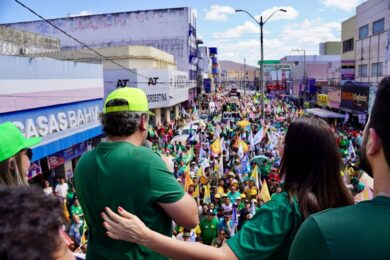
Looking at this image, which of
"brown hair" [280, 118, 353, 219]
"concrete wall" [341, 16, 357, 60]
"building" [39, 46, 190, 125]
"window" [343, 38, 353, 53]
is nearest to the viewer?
"brown hair" [280, 118, 353, 219]

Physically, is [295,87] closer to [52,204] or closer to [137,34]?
[137,34]

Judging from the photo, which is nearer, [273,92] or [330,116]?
[330,116]

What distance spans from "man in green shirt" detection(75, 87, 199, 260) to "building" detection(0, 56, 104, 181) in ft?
31.6

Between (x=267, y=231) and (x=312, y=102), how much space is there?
46109 mm

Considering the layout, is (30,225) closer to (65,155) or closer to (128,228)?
(128,228)

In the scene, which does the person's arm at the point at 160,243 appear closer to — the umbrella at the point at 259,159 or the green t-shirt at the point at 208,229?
the green t-shirt at the point at 208,229

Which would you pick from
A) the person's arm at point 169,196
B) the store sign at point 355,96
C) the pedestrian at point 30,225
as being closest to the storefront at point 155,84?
the store sign at point 355,96

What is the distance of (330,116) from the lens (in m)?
31.4

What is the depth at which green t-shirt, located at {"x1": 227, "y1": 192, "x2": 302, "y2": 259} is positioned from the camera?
1.84 m

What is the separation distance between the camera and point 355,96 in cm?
2700

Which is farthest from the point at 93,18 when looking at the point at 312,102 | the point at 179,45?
the point at 312,102

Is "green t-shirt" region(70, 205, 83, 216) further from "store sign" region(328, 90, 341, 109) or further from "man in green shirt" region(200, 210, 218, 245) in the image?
"store sign" region(328, 90, 341, 109)

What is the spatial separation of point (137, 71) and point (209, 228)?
22131 mm

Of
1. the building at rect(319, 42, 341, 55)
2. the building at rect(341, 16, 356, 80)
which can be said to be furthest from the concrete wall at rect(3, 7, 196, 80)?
the building at rect(319, 42, 341, 55)
